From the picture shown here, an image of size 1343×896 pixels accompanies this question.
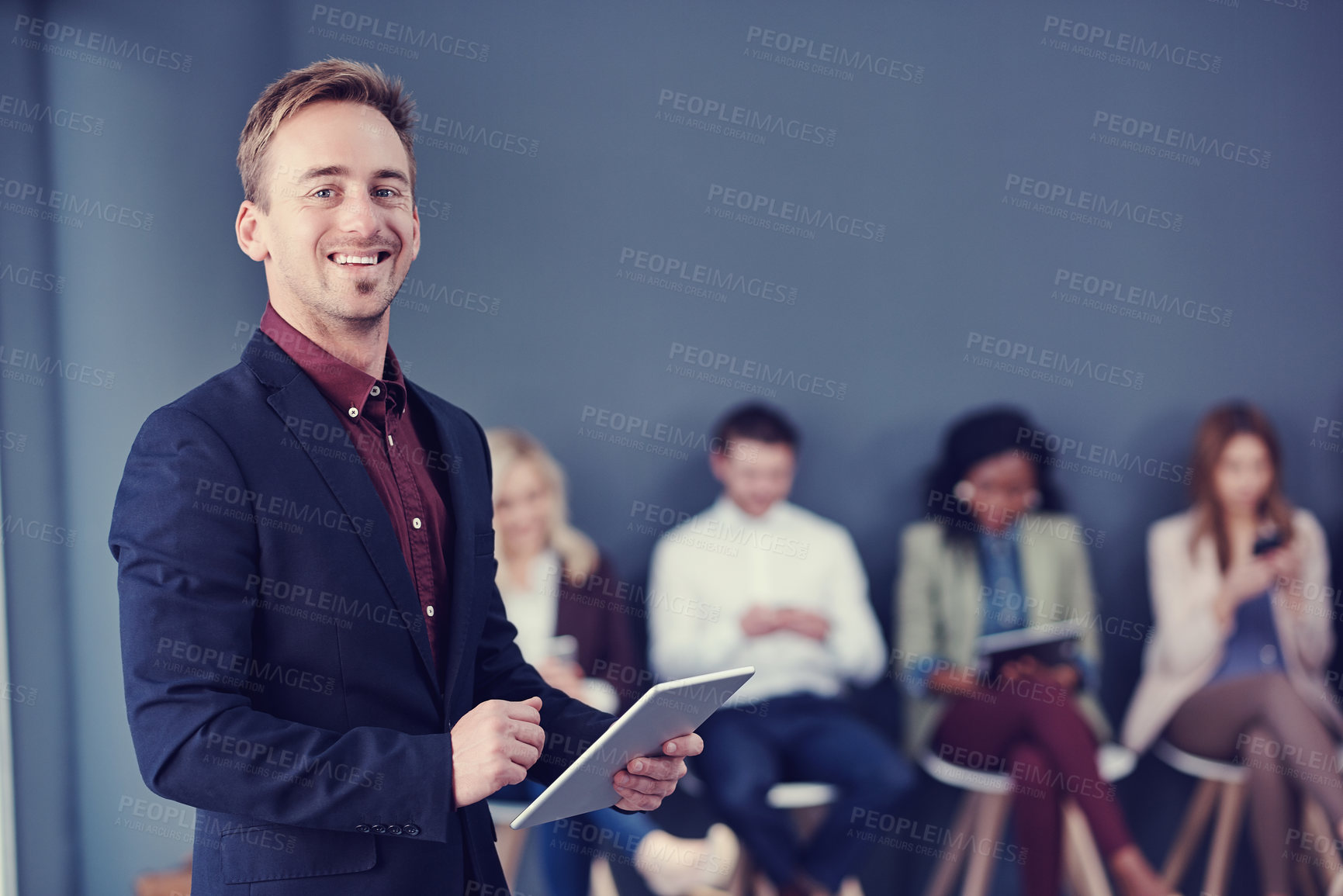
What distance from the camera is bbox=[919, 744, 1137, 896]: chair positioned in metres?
3.44

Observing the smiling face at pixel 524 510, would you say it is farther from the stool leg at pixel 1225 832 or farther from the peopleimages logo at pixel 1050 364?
the stool leg at pixel 1225 832

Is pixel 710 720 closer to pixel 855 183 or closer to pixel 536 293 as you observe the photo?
pixel 536 293

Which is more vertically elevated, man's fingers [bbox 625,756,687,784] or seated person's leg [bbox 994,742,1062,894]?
man's fingers [bbox 625,756,687,784]

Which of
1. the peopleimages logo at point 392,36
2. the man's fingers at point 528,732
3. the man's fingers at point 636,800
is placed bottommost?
the man's fingers at point 636,800

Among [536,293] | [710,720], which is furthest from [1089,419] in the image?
[536,293]

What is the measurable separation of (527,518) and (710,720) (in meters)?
0.92

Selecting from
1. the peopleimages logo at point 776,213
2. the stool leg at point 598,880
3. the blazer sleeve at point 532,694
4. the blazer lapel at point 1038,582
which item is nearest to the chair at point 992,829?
the blazer lapel at point 1038,582

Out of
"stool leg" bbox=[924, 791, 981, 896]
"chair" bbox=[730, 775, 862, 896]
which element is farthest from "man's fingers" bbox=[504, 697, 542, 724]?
"stool leg" bbox=[924, 791, 981, 896]

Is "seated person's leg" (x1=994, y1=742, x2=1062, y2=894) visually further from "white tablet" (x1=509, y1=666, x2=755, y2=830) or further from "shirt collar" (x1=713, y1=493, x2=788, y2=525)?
"white tablet" (x1=509, y1=666, x2=755, y2=830)

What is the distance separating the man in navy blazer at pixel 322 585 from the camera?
1.12 m

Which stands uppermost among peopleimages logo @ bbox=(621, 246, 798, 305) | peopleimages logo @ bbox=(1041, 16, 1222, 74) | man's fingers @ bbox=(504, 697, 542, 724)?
peopleimages logo @ bbox=(1041, 16, 1222, 74)

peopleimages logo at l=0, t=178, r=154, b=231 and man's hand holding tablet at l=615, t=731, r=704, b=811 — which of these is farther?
peopleimages logo at l=0, t=178, r=154, b=231

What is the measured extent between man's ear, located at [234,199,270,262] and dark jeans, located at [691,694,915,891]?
7.70 feet

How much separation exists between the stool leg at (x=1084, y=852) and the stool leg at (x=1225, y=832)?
402 millimetres
